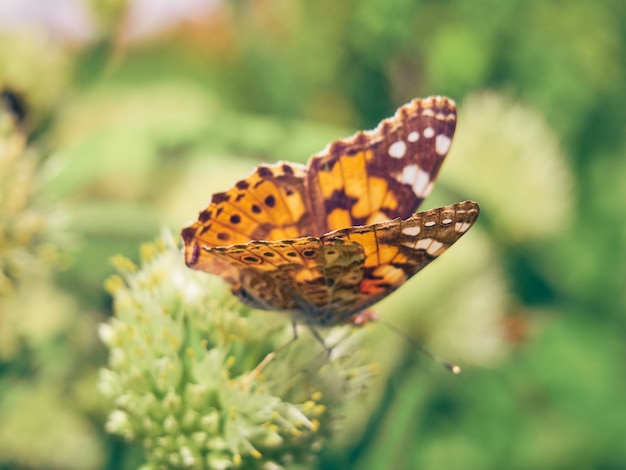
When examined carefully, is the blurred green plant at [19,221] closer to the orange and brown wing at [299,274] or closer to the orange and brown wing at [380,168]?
the orange and brown wing at [299,274]

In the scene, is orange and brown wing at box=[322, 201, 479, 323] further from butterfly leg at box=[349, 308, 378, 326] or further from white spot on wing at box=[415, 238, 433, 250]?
butterfly leg at box=[349, 308, 378, 326]

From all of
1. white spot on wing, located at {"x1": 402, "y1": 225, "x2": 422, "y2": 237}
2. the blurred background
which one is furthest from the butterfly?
the blurred background

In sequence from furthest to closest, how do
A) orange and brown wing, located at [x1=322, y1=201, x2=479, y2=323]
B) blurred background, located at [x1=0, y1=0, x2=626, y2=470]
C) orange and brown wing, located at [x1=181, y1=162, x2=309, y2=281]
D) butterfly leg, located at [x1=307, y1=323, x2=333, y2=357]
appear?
blurred background, located at [x1=0, y1=0, x2=626, y2=470], butterfly leg, located at [x1=307, y1=323, x2=333, y2=357], orange and brown wing, located at [x1=181, y1=162, x2=309, y2=281], orange and brown wing, located at [x1=322, y1=201, x2=479, y2=323]

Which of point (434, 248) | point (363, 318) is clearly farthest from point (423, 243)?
point (363, 318)

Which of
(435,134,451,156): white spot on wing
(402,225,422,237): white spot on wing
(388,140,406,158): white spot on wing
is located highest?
(435,134,451,156): white spot on wing

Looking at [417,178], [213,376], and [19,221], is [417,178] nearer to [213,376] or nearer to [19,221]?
[213,376]

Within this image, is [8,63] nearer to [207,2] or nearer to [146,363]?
[146,363]

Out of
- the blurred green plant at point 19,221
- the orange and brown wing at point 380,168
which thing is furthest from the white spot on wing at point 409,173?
the blurred green plant at point 19,221
